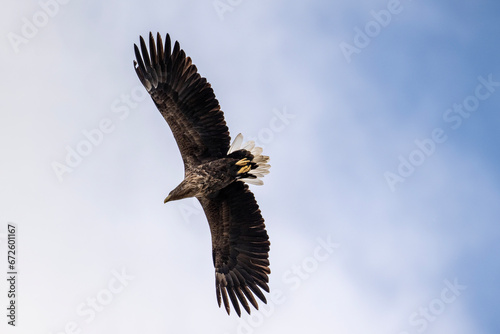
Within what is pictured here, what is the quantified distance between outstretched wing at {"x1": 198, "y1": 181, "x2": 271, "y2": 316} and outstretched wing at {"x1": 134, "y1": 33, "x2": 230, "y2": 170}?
999 mm

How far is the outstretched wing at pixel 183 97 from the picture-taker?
1166 cm

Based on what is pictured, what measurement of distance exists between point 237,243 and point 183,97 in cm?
316

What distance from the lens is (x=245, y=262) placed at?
12.4m

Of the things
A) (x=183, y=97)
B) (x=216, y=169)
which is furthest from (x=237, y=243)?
(x=183, y=97)

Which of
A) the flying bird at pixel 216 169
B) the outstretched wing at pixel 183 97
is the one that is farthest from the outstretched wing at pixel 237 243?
the outstretched wing at pixel 183 97

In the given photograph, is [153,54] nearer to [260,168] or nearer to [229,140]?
[229,140]

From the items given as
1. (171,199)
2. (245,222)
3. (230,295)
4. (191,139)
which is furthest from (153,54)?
(230,295)

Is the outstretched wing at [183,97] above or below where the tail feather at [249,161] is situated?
above

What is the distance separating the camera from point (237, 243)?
41.1ft

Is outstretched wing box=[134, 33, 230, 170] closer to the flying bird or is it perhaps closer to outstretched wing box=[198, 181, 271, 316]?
the flying bird

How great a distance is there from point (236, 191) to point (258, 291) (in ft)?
6.68

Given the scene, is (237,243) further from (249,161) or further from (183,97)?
(183,97)

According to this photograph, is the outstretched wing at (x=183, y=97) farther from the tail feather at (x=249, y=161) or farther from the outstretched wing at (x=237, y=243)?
the outstretched wing at (x=237, y=243)

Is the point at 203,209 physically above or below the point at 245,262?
above
